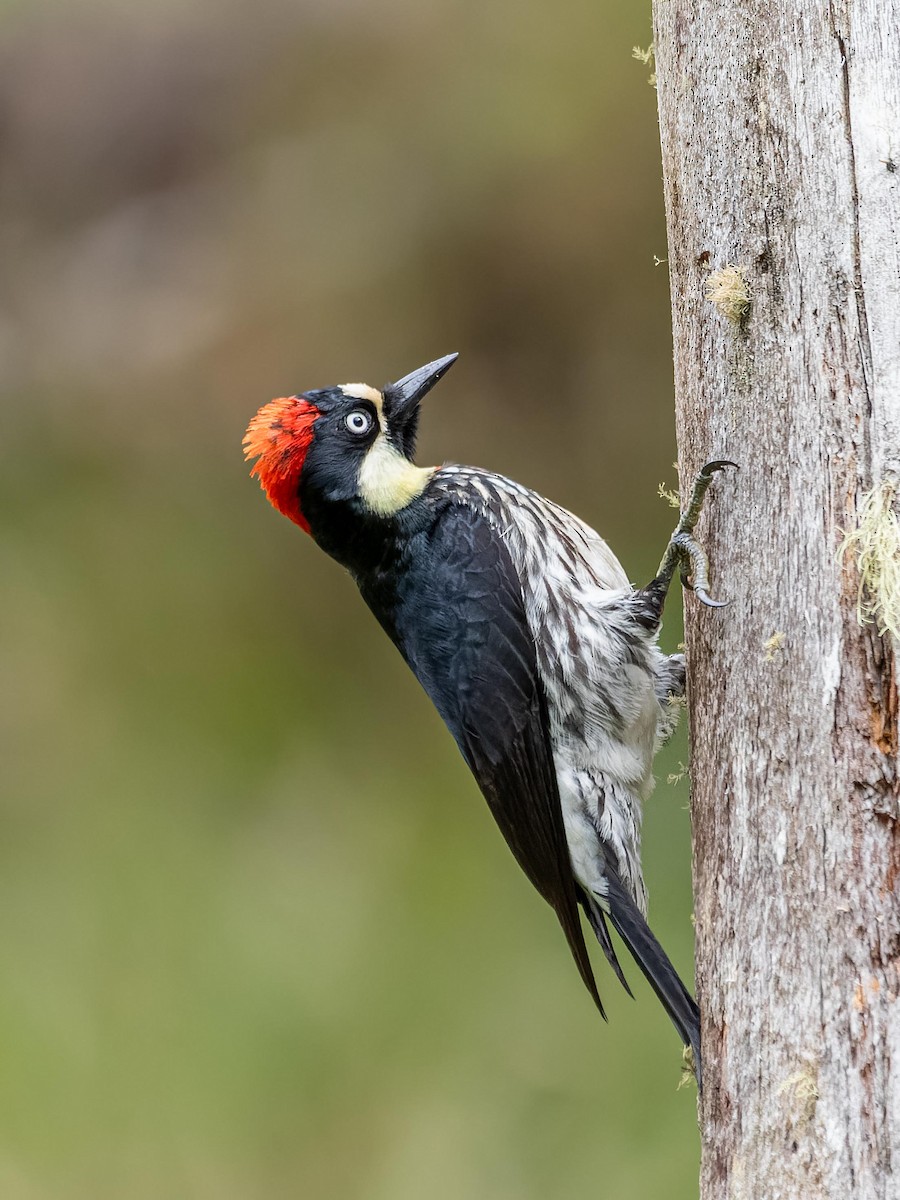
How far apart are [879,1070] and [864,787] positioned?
422 millimetres

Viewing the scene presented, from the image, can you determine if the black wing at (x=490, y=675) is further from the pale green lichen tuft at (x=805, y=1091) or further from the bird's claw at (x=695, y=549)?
the pale green lichen tuft at (x=805, y=1091)

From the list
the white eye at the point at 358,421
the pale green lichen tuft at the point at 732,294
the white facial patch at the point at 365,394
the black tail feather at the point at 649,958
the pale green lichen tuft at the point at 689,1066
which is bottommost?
the pale green lichen tuft at the point at 689,1066

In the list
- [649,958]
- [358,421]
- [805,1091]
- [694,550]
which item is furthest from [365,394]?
[805,1091]

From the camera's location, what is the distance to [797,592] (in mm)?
2080

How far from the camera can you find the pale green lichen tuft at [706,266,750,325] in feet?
7.26

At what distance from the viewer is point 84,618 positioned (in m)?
6.76

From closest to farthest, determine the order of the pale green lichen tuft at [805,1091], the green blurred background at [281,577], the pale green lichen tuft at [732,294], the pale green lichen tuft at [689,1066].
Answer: the pale green lichen tuft at [805,1091], the pale green lichen tuft at [732,294], the pale green lichen tuft at [689,1066], the green blurred background at [281,577]

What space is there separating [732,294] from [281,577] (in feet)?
15.8

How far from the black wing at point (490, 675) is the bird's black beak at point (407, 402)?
0.30 metres

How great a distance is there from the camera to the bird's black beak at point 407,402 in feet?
11.0

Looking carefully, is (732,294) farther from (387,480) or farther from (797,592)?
(387,480)

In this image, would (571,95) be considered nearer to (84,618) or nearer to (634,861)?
(84,618)

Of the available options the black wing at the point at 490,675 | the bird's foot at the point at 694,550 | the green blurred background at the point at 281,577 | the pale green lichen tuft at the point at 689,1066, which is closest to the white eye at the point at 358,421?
the black wing at the point at 490,675

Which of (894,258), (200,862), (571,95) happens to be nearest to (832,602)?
(894,258)
